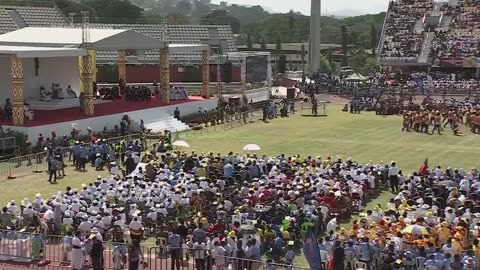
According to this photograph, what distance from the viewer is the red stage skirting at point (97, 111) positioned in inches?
1387

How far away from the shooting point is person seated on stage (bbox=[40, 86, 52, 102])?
1602 inches

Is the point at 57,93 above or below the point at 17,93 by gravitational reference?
below

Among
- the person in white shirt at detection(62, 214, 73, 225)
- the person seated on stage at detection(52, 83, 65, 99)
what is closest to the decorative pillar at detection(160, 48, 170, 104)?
the person seated on stage at detection(52, 83, 65, 99)

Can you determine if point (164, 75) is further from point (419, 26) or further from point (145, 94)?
point (419, 26)

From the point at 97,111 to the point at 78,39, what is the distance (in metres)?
4.28

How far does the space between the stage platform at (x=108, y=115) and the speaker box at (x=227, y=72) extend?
11.8 m

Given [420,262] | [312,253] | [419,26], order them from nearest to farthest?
[312,253] < [420,262] < [419,26]

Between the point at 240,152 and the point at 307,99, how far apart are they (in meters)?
21.9

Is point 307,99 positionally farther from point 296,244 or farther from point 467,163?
point 296,244

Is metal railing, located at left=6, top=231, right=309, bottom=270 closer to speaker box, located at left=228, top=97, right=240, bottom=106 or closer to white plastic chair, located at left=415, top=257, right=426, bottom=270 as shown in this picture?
white plastic chair, located at left=415, top=257, right=426, bottom=270

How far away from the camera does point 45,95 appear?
135 feet

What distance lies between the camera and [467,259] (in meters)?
14.6

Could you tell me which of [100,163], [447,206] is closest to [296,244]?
[447,206]

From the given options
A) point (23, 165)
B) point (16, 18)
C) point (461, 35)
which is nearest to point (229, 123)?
point (23, 165)
